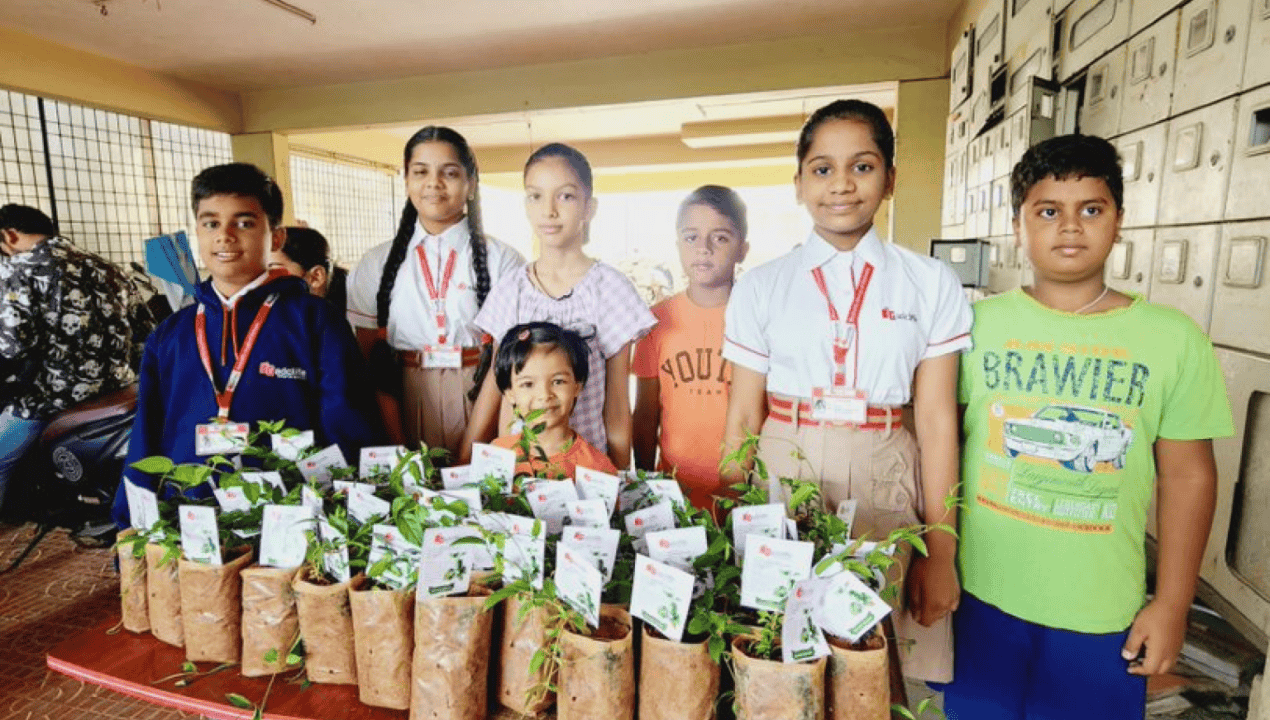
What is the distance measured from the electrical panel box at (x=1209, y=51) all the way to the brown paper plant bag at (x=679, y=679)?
187 centimetres

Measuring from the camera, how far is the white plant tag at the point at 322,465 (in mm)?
1246

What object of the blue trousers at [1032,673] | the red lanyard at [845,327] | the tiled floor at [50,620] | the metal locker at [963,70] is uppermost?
the metal locker at [963,70]

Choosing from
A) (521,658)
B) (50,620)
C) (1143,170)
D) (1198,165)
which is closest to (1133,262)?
(1143,170)

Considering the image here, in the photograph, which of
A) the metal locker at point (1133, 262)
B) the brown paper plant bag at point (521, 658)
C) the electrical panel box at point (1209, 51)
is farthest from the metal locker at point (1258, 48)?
the brown paper plant bag at point (521, 658)

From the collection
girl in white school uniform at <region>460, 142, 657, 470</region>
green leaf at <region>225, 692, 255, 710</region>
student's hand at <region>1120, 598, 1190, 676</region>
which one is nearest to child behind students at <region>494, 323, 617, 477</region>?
girl in white school uniform at <region>460, 142, 657, 470</region>

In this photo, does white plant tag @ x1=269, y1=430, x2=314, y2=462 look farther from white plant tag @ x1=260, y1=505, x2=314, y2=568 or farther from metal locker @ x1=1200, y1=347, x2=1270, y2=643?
metal locker @ x1=1200, y1=347, x2=1270, y2=643

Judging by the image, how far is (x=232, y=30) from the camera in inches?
198

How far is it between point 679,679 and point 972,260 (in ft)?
10.2

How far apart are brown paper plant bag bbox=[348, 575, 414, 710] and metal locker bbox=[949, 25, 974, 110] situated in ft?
13.5

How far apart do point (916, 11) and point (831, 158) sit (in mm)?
4330

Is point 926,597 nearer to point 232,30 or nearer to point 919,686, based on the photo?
point 919,686

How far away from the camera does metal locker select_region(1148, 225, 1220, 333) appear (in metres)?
1.73

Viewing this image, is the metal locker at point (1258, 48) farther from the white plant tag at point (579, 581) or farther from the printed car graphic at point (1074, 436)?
the white plant tag at point (579, 581)

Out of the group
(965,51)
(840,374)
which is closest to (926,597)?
(840,374)
